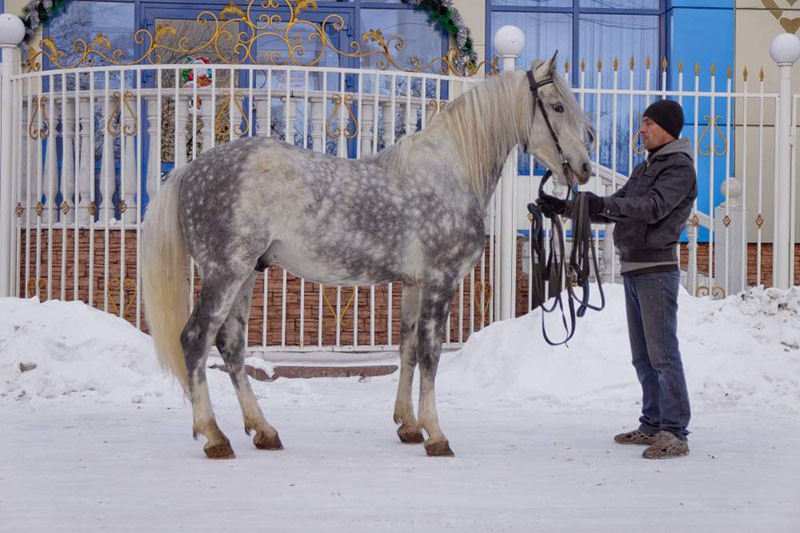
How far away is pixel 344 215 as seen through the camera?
5.29 metres

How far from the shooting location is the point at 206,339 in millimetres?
5129

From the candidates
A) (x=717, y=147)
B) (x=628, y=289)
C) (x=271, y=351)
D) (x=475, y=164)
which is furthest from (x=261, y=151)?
(x=717, y=147)

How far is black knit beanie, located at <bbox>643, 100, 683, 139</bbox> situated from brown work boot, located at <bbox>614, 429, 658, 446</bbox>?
1.50 m

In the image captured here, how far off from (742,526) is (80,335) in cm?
522

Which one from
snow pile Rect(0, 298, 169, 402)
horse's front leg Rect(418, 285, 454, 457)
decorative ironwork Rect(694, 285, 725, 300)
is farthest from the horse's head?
decorative ironwork Rect(694, 285, 725, 300)

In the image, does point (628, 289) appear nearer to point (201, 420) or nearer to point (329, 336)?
point (201, 420)

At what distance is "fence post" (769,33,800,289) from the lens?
9.58 metres

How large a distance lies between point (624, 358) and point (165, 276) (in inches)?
145

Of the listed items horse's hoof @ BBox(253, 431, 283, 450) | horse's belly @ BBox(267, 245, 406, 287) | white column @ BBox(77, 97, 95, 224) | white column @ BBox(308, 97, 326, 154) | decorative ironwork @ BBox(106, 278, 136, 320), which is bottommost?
horse's hoof @ BBox(253, 431, 283, 450)

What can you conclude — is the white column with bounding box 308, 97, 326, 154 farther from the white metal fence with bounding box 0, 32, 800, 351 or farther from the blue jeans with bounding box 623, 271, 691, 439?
the blue jeans with bounding box 623, 271, 691, 439

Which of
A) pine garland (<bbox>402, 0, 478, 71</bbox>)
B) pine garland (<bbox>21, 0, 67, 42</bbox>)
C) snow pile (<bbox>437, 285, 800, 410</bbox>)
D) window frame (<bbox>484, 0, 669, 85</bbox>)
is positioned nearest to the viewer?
snow pile (<bbox>437, 285, 800, 410</bbox>)

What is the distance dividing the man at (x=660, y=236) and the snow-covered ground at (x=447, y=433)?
9.8 inches

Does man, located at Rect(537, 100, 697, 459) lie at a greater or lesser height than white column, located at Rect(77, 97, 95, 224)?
lesser

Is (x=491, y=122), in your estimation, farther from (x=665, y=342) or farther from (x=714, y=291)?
(x=714, y=291)
